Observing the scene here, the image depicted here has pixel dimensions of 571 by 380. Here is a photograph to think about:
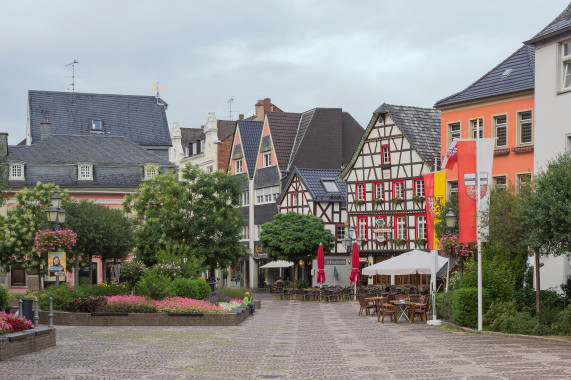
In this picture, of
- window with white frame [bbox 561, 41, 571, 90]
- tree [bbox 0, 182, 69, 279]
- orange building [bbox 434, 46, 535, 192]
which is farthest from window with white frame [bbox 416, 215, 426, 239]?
window with white frame [bbox 561, 41, 571, 90]

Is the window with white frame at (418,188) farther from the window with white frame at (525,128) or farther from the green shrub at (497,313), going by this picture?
the green shrub at (497,313)

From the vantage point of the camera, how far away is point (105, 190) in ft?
228

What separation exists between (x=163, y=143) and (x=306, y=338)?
60.1 m

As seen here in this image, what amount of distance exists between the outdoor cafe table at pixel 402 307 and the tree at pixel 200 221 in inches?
Answer: 639

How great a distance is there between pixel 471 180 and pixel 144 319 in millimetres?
10916

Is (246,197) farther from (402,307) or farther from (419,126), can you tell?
(402,307)

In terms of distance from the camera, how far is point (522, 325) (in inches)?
950

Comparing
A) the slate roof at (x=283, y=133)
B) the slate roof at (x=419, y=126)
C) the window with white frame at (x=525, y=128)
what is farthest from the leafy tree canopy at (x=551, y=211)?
the slate roof at (x=283, y=133)

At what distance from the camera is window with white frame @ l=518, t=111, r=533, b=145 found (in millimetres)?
41562

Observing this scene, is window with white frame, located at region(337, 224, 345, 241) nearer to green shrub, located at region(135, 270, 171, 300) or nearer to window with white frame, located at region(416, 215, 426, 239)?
window with white frame, located at region(416, 215, 426, 239)

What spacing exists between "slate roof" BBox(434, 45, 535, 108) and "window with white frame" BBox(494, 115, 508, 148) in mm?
1224

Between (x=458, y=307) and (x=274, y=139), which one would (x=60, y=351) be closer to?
(x=458, y=307)

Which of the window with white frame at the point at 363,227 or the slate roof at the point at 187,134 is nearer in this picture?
the window with white frame at the point at 363,227

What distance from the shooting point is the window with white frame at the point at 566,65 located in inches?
1198
